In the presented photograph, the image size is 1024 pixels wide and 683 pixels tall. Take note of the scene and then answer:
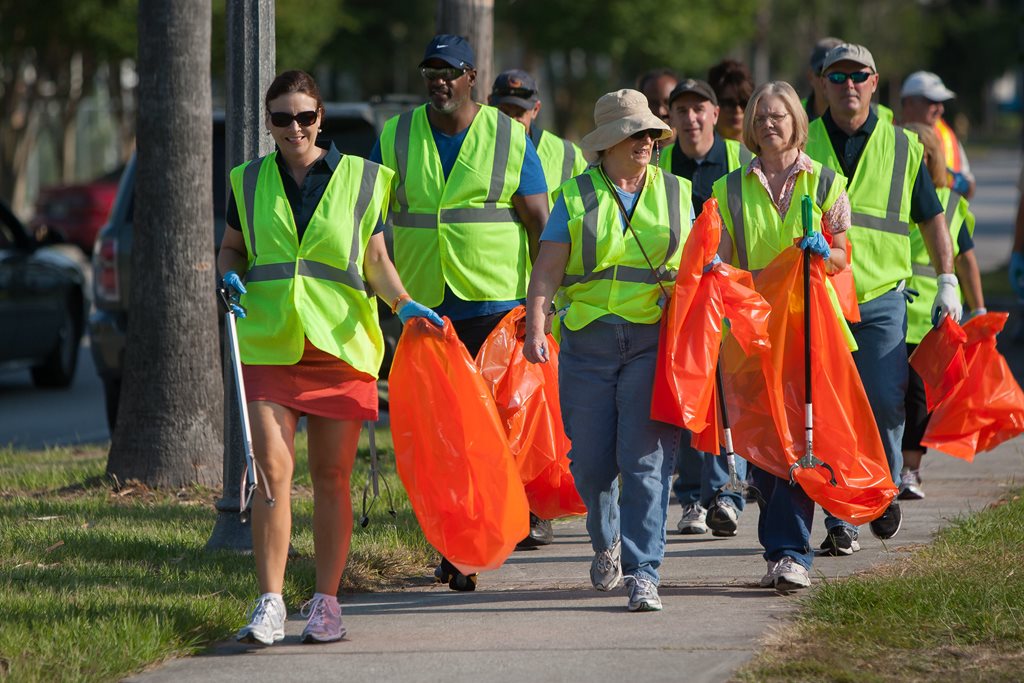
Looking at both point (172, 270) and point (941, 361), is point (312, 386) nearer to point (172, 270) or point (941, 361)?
point (941, 361)

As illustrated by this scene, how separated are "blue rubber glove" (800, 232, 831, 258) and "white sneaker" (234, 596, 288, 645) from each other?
7.52 ft

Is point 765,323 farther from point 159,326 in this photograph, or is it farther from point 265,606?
point 159,326

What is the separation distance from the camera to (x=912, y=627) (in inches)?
217

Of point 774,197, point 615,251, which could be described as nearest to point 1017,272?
point 774,197

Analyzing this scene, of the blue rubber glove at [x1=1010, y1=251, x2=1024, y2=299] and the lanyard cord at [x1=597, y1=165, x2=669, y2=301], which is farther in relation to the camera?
the blue rubber glove at [x1=1010, y1=251, x2=1024, y2=299]

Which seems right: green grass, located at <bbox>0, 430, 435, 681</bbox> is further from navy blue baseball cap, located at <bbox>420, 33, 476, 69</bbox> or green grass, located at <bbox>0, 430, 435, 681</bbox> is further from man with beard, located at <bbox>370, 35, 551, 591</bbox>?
navy blue baseball cap, located at <bbox>420, 33, 476, 69</bbox>

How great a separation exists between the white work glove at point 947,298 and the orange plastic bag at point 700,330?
116 cm

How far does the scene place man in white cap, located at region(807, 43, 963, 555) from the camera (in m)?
6.95

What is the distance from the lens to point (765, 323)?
630 centimetres

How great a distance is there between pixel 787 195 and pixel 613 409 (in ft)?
3.65

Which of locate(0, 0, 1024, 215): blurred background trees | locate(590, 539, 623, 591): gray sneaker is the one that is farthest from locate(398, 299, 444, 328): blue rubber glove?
locate(0, 0, 1024, 215): blurred background trees

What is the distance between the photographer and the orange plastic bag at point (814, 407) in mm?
6324

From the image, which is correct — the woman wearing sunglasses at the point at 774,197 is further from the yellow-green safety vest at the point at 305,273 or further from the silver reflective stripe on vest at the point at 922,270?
the silver reflective stripe on vest at the point at 922,270

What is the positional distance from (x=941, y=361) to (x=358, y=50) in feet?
128
